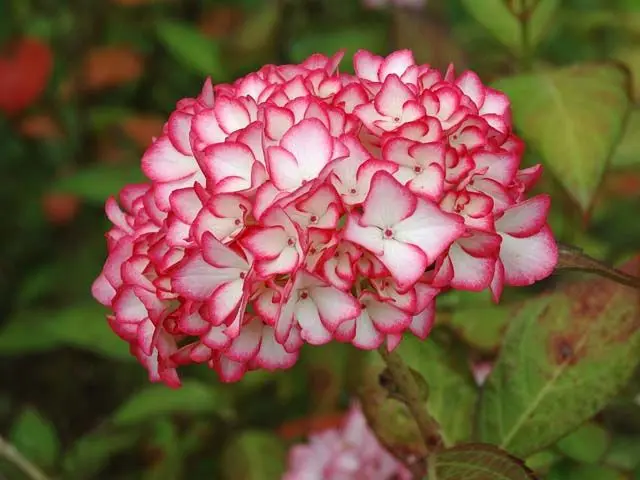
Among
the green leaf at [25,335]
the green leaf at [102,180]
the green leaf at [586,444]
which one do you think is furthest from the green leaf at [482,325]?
the green leaf at [25,335]

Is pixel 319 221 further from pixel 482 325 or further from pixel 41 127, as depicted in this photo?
pixel 41 127

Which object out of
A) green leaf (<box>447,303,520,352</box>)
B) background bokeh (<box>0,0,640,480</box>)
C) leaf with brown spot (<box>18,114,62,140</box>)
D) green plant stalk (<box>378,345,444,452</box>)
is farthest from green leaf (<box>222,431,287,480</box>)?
leaf with brown spot (<box>18,114,62,140</box>)

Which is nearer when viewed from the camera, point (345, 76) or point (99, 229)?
point (345, 76)

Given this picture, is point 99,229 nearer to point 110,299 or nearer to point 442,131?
point 110,299

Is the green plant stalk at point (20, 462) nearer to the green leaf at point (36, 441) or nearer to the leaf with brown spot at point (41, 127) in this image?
the green leaf at point (36, 441)

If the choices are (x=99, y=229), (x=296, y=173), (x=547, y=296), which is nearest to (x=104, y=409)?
(x=99, y=229)

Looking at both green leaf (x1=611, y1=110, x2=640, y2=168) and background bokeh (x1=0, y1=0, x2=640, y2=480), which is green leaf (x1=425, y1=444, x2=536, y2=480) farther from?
green leaf (x1=611, y1=110, x2=640, y2=168)
